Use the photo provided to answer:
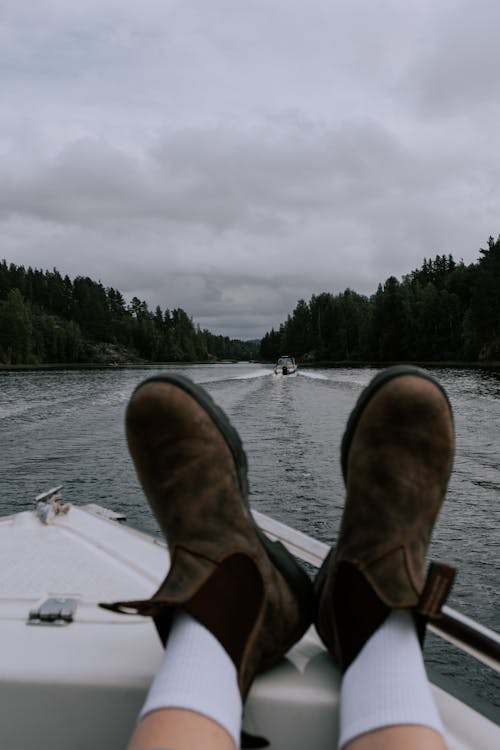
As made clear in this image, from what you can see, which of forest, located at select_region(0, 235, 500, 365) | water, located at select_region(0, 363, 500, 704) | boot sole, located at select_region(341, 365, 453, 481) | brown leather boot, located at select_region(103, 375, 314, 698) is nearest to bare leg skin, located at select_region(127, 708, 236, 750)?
brown leather boot, located at select_region(103, 375, 314, 698)

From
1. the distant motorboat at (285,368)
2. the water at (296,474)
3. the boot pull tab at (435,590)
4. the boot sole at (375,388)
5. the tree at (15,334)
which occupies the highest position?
the tree at (15,334)

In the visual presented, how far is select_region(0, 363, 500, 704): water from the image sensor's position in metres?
3.58

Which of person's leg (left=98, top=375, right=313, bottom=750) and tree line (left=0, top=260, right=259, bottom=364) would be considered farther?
tree line (left=0, top=260, right=259, bottom=364)

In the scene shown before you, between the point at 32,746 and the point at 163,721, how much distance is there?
0.34 metres

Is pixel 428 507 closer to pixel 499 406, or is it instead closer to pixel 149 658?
pixel 149 658

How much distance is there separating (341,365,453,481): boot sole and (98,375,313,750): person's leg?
24 centimetres

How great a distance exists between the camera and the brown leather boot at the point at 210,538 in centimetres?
117

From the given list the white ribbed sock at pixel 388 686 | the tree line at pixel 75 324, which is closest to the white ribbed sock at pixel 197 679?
the white ribbed sock at pixel 388 686

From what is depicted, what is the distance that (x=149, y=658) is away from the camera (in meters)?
1.21

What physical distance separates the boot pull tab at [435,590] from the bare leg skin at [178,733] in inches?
15.9

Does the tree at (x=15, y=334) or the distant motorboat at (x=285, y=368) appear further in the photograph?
the tree at (x=15, y=334)

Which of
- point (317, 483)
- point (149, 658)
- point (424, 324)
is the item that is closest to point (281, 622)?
point (149, 658)

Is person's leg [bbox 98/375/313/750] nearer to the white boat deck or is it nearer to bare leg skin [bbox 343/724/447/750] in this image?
the white boat deck

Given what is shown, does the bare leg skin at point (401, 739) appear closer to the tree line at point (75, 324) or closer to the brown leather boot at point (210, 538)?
the brown leather boot at point (210, 538)
